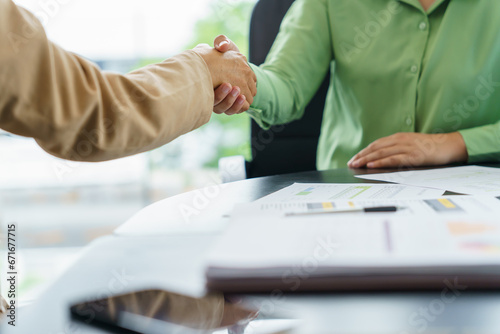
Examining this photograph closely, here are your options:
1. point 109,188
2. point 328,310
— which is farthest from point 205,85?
point 109,188

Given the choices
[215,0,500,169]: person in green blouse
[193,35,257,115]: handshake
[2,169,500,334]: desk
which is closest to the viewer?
[2,169,500,334]: desk

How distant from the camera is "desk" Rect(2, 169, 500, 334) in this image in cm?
29

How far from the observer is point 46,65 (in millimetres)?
476

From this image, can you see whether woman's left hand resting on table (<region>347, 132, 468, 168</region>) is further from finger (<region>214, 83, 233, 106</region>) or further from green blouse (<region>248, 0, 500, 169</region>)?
finger (<region>214, 83, 233, 106</region>)

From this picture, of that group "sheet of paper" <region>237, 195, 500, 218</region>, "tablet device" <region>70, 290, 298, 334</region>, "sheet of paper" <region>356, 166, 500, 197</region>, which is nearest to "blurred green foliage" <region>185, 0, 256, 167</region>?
"sheet of paper" <region>356, 166, 500, 197</region>

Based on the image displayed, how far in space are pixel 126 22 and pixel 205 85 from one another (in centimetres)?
261

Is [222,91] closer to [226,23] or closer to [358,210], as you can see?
[358,210]

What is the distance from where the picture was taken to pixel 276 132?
150 cm

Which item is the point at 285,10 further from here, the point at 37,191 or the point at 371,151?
the point at 37,191

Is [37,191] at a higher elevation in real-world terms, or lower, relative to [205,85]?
lower

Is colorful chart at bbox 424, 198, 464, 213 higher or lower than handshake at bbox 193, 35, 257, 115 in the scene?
lower

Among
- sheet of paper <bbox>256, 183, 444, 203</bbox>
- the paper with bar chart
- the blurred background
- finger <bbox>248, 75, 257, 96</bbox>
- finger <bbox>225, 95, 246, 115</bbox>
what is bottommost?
the blurred background

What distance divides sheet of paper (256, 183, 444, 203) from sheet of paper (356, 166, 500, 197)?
5 cm

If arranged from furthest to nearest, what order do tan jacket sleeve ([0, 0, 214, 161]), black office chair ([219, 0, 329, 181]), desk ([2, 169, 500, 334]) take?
black office chair ([219, 0, 329, 181]), tan jacket sleeve ([0, 0, 214, 161]), desk ([2, 169, 500, 334])
